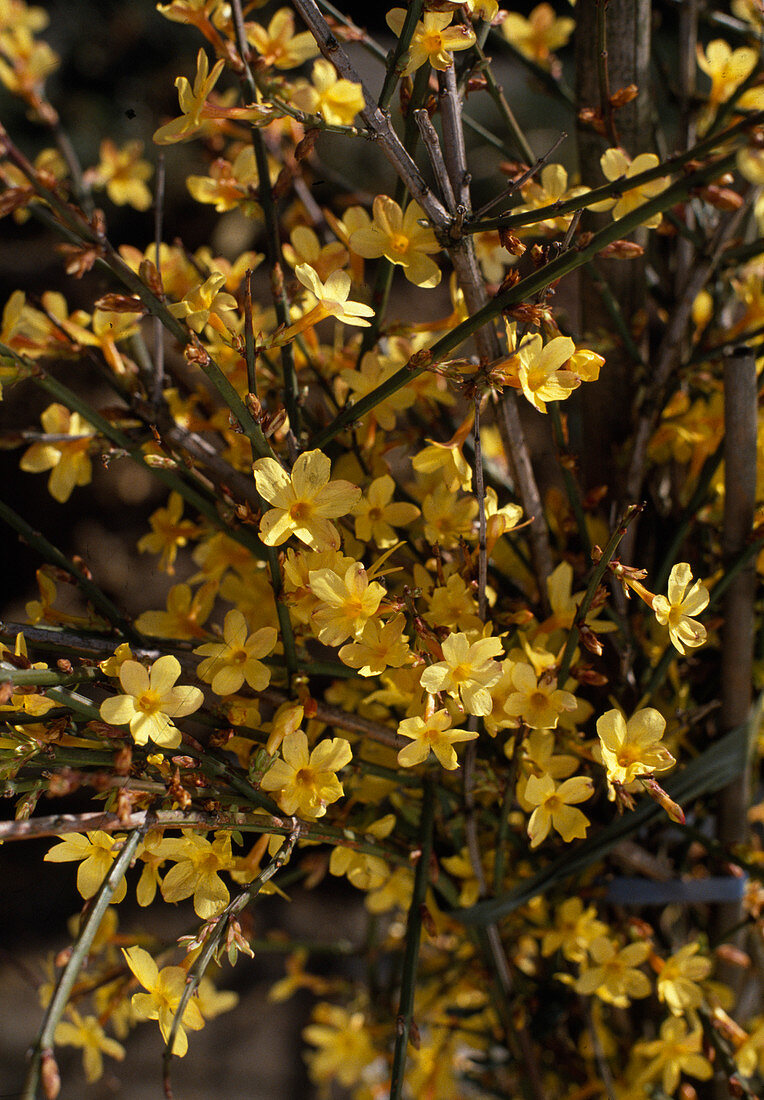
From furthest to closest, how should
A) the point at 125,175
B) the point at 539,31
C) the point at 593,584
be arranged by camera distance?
the point at 125,175, the point at 539,31, the point at 593,584

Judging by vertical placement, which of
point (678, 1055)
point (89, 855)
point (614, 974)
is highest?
point (89, 855)

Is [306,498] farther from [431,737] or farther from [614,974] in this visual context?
[614,974]

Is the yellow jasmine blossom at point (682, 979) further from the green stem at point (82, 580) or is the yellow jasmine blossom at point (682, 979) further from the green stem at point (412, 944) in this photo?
the green stem at point (82, 580)

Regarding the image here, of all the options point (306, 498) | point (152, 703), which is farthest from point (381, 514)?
point (152, 703)

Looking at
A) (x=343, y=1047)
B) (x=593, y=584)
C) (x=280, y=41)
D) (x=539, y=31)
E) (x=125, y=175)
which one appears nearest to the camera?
(x=593, y=584)

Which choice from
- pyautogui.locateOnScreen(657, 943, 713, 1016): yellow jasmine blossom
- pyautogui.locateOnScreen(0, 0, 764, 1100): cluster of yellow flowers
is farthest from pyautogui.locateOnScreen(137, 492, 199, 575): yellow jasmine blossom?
pyautogui.locateOnScreen(657, 943, 713, 1016): yellow jasmine blossom

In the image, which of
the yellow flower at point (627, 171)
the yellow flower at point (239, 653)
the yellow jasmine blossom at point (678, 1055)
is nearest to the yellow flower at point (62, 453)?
the yellow flower at point (239, 653)

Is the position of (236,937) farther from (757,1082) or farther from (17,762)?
(757,1082)
